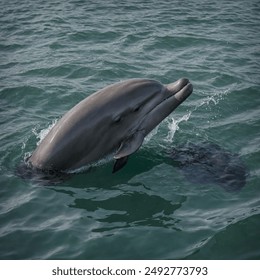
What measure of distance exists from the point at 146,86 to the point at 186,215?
3.46 m

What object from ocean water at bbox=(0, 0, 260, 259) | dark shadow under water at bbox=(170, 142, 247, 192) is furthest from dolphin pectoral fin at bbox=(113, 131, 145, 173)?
dark shadow under water at bbox=(170, 142, 247, 192)

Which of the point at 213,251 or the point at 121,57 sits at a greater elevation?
the point at 121,57

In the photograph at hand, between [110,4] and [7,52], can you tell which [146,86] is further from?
[110,4]

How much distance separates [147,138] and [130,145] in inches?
102

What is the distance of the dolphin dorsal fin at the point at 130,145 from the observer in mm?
11729

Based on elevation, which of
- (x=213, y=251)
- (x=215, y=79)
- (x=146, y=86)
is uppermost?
(x=146, y=86)

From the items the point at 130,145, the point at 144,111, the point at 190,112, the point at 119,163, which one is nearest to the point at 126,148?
the point at 130,145

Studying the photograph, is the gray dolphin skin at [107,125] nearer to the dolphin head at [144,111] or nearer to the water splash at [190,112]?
the dolphin head at [144,111]

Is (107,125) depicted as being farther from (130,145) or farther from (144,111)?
(144,111)

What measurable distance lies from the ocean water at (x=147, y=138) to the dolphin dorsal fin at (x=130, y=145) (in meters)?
1.06

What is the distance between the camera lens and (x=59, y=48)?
70.8 ft

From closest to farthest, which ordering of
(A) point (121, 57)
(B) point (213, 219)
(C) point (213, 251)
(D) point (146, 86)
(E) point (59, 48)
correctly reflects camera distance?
(C) point (213, 251), (B) point (213, 219), (D) point (146, 86), (A) point (121, 57), (E) point (59, 48)

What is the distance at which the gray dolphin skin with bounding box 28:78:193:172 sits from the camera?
38.6 ft

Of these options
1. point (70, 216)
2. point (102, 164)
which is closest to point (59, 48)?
point (102, 164)
